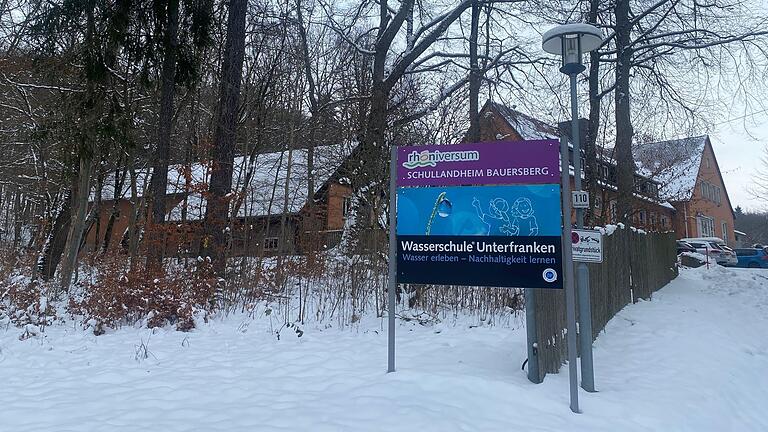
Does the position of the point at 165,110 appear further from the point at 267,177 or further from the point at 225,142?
the point at 267,177

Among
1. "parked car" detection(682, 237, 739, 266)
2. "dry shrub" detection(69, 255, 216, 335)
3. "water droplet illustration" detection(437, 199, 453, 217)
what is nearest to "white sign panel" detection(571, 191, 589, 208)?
"water droplet illustration" detection(437, 199, 453, 217)

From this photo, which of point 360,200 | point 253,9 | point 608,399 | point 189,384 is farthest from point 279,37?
point 608,399

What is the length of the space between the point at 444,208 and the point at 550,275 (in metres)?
1.22

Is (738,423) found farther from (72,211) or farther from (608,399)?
(72,211)

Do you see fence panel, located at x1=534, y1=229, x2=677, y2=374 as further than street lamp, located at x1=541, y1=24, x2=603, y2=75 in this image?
Yes

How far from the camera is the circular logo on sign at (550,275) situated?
5137 millimetres

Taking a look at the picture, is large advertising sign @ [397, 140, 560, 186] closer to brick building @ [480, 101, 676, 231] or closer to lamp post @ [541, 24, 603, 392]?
lamp post @ [541, 24, 603, 392]

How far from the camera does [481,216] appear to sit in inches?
216

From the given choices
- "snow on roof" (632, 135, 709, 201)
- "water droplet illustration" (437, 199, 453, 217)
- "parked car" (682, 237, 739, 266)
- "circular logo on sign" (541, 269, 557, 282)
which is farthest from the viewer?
"parked car" (682, 237, 739, 266)

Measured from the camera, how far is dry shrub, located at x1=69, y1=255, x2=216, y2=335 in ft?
27.5

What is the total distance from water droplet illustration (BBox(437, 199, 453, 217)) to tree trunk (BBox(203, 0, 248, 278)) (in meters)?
6.40

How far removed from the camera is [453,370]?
596 centimetres

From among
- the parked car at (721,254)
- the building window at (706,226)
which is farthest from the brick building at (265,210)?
the building window at (706,226)

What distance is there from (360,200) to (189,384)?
667cm
